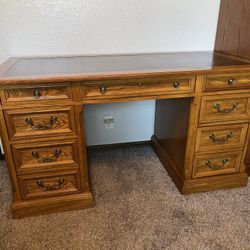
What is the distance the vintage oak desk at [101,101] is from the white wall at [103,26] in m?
0.16

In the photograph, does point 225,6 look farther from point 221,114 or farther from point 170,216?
point 170,216

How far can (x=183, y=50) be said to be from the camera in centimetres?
197

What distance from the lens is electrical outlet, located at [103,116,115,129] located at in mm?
2096

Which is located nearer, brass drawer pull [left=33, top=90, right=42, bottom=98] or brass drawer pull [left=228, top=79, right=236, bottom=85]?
brass drawer pull [left=33, top=90, right=42, bottom=98]

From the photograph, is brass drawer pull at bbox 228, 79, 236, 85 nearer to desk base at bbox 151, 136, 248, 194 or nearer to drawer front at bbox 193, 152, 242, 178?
drawer front at bbox 193, 152, 242, 178

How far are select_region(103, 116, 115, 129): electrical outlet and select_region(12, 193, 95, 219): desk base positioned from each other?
2.32 feet

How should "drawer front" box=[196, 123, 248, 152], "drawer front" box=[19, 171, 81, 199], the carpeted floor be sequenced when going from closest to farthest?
the carpeted floor → "drawer front" box=[19, 171, 81, 199] → "drawer front" box=[196, 123, 248, 152]

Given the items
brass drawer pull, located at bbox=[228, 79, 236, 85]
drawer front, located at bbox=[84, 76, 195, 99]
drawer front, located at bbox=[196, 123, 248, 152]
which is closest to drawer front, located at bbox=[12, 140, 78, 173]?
drawer front, located at bbox=[84, 76, 195, 99]

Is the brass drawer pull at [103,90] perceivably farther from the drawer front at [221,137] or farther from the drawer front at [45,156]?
the drawer front at [221,137]

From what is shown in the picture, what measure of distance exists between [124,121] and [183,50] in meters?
0.74

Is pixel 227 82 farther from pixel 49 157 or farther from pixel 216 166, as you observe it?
pixel 49 157

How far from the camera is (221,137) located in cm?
162

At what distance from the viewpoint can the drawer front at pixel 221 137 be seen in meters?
1.59

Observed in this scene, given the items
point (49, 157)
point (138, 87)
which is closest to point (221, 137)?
point (138, 87)
